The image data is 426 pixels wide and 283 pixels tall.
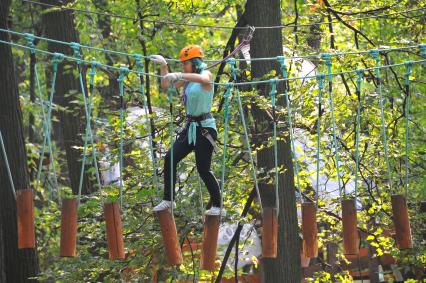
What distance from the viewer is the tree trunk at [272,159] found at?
10766 millimetres

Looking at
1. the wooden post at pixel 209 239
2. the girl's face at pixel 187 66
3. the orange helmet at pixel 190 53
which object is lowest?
the wooden post at pixel 209 239

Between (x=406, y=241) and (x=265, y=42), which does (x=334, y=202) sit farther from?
(x=406, y=241)

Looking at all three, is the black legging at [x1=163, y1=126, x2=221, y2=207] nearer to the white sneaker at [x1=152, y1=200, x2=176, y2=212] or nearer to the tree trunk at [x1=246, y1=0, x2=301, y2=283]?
the white sneaker at [x1=152, y1=200, x2=176, y2=212]

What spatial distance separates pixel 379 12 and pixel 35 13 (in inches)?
275

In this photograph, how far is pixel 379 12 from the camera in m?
12.5

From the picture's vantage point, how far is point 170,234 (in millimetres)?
8219

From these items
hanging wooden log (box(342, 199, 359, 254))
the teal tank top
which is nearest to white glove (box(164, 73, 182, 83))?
the teal tank top

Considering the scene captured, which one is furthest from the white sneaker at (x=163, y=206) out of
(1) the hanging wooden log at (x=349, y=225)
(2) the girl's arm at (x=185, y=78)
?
(1) the hanging wooden log at (x=349, y=225)

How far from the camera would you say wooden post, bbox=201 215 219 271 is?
8211 mm

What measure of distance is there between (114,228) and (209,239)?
773 mm

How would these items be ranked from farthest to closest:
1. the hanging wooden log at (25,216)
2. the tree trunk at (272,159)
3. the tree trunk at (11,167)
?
the tree trunk at (11,167), the tree trunk at (272,159), the hanging wooden log at (25,216)

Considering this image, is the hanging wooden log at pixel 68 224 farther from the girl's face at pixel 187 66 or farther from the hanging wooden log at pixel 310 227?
the hanging wooden log at pixel 310 227

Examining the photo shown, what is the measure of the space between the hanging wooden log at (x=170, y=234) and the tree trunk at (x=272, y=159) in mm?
2498

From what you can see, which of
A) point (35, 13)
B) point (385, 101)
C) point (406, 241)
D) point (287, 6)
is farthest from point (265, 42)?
point (35, 13)
